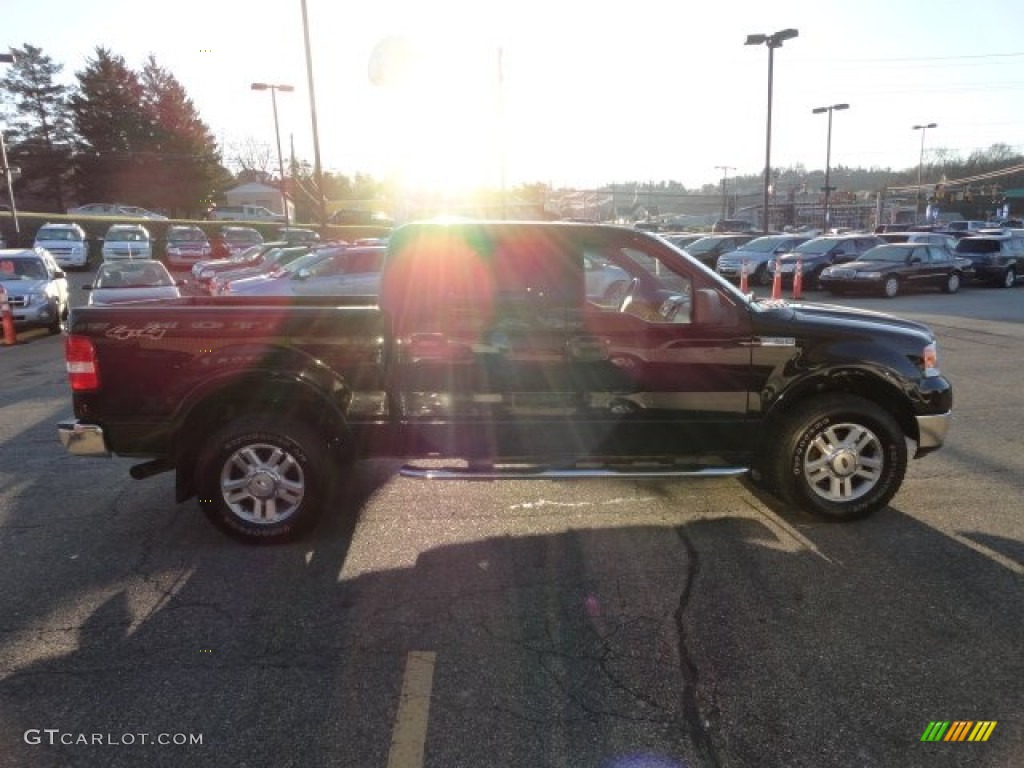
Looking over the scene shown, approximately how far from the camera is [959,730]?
2.79 meters

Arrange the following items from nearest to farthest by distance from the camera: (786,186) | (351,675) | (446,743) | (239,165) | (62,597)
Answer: (446,743) → (351,675) → (62,597) → (239,165) → (786,186)

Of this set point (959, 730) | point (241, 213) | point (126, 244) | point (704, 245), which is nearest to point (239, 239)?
point (126, 244)

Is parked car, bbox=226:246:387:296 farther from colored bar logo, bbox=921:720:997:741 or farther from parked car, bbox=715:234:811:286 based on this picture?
parked car, bbox=715:234:811:286

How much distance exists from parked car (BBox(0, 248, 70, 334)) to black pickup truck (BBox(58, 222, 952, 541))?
425 inches

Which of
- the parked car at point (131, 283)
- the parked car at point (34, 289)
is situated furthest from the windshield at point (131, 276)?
the parked car at point (34, 289)

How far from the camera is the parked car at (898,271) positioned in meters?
19.9

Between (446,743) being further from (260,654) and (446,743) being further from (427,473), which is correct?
(427,473)

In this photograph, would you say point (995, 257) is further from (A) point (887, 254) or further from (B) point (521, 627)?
(B) point (521, 627)

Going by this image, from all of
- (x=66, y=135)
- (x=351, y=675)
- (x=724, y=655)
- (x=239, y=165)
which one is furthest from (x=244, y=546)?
(x=239, y=165)

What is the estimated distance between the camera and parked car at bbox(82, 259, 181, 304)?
537 inches

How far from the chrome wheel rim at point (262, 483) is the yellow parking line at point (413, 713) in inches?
61.1

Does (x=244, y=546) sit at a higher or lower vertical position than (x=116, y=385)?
lower

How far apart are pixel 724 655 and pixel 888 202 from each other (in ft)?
349

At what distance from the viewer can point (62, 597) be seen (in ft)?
12.7
